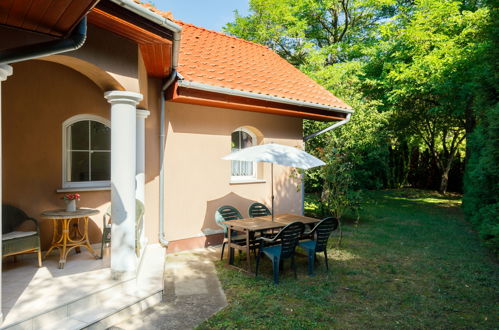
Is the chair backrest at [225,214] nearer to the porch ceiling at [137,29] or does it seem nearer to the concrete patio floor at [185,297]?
the concrete patio floor at [185,297]

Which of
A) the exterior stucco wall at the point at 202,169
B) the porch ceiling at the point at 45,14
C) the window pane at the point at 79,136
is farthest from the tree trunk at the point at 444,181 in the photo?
the porch ceiling at the point at 45,14

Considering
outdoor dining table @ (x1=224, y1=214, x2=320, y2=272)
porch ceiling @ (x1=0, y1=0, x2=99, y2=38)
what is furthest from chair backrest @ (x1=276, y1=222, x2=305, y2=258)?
porch ceiling @ (x1=0, y1=0, x2=99, y2=38)

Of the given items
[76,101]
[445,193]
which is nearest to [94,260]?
[76,101]

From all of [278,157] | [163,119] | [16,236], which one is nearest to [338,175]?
[278,157]

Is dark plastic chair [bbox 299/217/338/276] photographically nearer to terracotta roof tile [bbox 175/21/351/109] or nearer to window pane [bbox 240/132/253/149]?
terracotta roof tile [bbox 175/21/351/109]

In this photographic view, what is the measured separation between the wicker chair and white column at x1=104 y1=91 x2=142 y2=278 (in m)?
1.21

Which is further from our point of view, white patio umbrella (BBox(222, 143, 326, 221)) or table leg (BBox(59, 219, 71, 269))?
white patio umbrella (BBox(222, 143, 326, 221))

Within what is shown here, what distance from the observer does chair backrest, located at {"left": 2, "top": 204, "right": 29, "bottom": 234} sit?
208 inches

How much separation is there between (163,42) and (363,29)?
18.0 meters

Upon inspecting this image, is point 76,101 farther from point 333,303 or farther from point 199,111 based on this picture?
point 333,303

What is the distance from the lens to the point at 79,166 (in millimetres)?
6348

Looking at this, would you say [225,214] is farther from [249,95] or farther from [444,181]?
[444,181]

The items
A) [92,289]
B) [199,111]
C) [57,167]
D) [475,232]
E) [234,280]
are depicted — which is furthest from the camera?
[475,232]

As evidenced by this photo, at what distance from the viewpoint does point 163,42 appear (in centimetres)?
461
